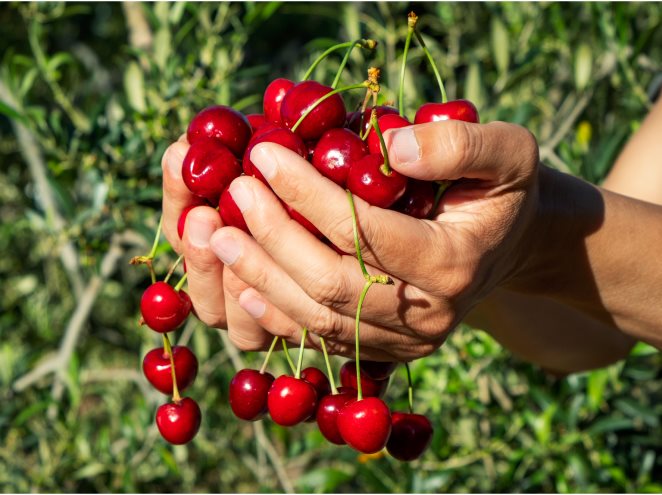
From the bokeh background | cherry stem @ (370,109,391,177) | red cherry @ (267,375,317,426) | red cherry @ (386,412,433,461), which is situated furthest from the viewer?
the bokeh background

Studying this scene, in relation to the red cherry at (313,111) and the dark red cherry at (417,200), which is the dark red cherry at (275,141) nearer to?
the red cherry at (313,111)

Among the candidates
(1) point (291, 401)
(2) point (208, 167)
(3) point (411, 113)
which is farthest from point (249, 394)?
(3) point (411, 113)

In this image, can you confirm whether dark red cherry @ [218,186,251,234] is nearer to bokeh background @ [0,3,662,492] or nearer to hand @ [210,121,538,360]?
hand @ [210,121,538,360]

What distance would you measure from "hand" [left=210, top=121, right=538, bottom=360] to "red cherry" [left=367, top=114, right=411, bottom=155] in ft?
0.13

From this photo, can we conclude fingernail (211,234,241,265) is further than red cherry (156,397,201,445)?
No

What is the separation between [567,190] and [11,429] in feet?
5.71

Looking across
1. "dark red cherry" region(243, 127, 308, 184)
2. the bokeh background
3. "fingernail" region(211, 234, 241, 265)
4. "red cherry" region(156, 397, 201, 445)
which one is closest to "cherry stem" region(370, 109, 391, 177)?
"dark red cherry" region(243, 127, 308, 184)

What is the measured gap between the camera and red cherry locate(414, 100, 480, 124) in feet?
3.13

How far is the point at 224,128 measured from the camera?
1025 millimetres

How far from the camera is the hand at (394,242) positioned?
35.5 inches

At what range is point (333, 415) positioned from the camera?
3.28 feet

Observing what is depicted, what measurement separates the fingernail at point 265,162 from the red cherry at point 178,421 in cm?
39

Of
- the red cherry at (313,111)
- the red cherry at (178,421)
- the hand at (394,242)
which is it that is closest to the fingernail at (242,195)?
the hand at (394,242)

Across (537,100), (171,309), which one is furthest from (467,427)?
(171,309)
